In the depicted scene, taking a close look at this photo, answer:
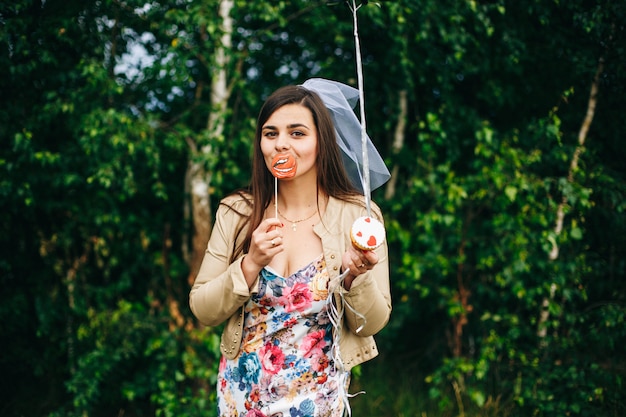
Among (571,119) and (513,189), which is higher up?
(571,119)

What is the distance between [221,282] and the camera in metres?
1.68

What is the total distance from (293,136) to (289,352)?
0.77 m

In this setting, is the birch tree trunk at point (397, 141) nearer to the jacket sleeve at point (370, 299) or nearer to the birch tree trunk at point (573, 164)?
the birch tree trunk at point (573, 164)

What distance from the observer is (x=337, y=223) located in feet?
5.98

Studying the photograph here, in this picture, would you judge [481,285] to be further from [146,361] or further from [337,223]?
[146,361]

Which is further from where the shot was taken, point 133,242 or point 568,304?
point 133,242

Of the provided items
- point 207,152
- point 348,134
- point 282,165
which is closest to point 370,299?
point 282,165

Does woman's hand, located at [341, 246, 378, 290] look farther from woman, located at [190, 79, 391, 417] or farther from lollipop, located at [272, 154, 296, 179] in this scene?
lollipop, located at [272, 154, 296, 179]

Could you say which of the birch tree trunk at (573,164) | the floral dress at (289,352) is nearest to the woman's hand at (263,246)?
the floral dress at (289,352)

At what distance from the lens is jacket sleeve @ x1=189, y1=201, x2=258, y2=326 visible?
165 cm

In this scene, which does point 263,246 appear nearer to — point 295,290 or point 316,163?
point 295,290

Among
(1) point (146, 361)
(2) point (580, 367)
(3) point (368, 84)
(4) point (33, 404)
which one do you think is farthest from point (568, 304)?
(4) point (33, 404)

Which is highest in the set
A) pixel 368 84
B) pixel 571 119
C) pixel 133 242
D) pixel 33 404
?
pixel 368 84

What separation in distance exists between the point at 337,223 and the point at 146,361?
2458mm
